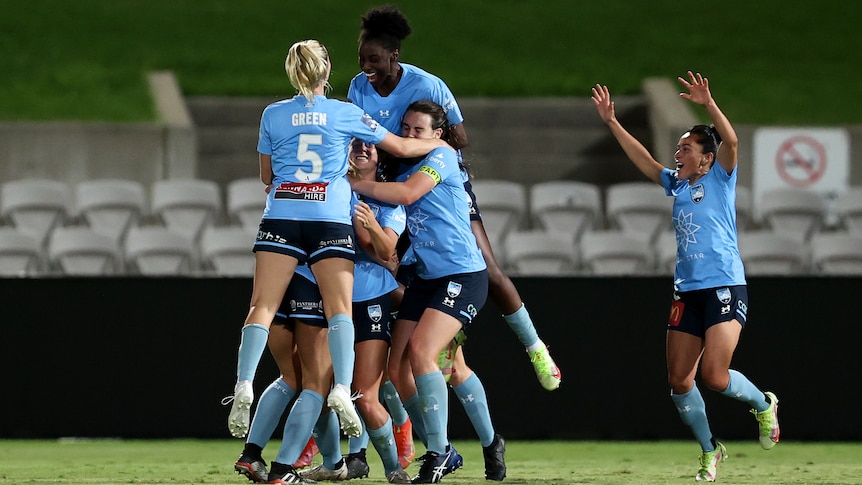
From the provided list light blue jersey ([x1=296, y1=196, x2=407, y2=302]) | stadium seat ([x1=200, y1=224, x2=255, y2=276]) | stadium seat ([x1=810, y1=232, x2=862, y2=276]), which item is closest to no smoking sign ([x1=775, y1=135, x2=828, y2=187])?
stadium seat ([x1=810, y1=232, x2=862, y2=276])

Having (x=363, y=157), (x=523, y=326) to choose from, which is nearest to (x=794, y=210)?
(x=523, y=326)

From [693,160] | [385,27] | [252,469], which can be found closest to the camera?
[252,469]

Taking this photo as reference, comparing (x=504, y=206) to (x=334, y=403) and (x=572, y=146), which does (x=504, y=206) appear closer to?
(x=572, y=146)

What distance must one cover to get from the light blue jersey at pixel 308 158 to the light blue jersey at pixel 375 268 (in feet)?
1.37

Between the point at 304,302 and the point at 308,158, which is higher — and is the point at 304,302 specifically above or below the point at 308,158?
below

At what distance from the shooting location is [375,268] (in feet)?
21.2

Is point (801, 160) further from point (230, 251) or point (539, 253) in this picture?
point (230, 251)

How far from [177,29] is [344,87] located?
12.4 ft

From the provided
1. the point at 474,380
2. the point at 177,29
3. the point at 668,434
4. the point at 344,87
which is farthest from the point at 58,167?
the point at 474,380

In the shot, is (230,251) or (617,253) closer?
(617,253)

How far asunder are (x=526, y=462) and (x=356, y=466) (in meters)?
1.90

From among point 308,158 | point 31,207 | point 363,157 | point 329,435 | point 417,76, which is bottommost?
point 329,435

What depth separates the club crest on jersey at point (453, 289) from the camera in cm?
625

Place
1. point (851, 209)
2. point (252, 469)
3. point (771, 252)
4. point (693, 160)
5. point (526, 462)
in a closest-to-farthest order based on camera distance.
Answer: point (252, 469) → point (693, 160) → point (526, 462) → point (771, 252) → point (851, 209)
